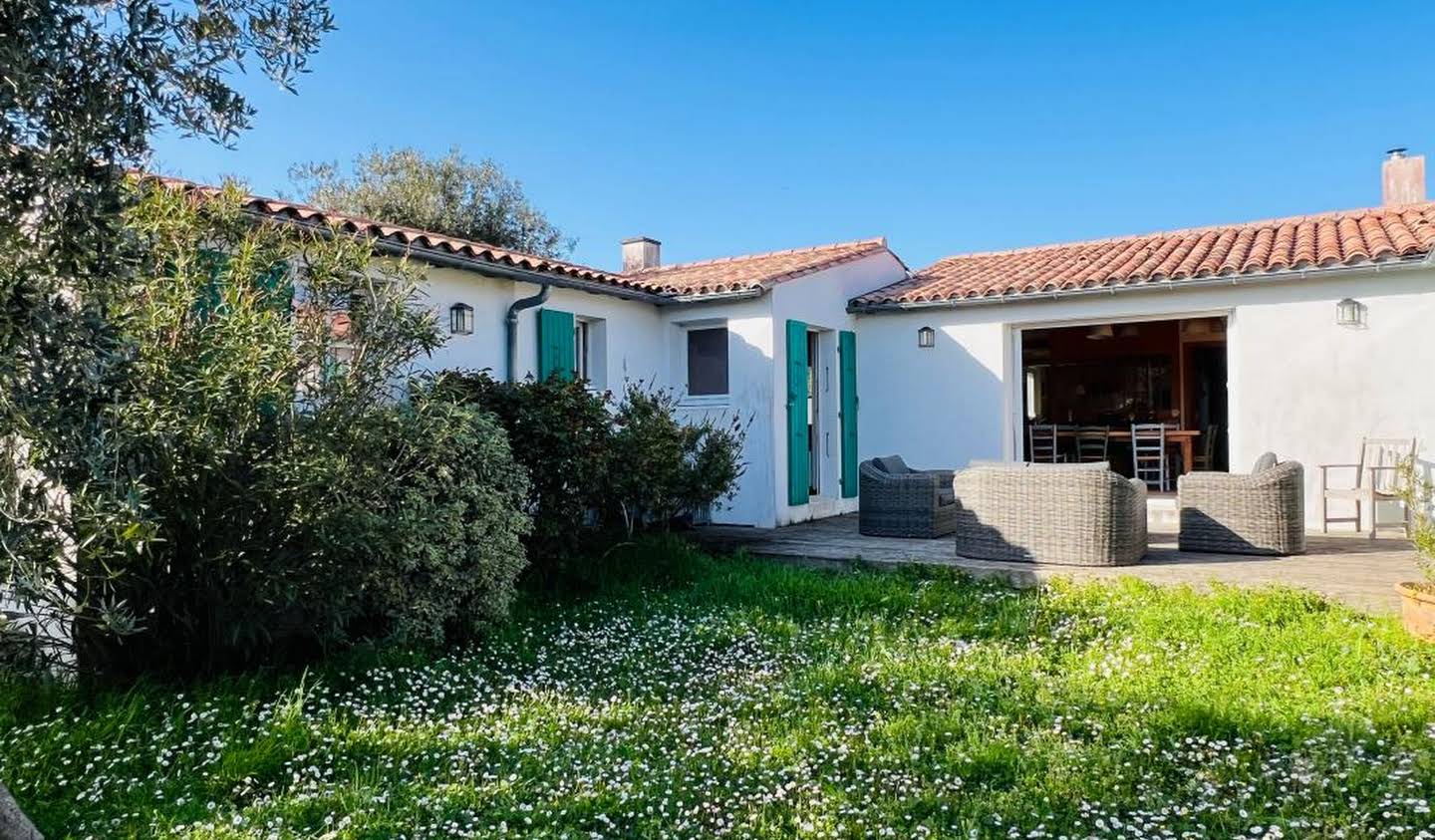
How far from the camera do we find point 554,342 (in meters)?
9.09

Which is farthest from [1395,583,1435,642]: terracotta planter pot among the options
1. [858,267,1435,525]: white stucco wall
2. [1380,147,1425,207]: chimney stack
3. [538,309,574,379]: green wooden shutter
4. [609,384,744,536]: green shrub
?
[1380,147,1425,207]: chimney stack

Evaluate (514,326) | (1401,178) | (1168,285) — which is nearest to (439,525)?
(514,326)

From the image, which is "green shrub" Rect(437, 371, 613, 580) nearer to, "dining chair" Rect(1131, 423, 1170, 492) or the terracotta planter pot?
the terracotta planter pot

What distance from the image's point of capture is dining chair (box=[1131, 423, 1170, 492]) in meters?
12.3

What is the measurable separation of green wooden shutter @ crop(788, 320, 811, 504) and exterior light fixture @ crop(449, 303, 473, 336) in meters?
4.11

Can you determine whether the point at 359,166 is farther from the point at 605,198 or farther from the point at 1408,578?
the point at 1408,578

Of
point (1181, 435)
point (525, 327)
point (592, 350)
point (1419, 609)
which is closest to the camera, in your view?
point (1419, 609)

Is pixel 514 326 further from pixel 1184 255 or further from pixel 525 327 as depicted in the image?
pixel 1184 255

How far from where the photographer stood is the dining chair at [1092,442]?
13445mm

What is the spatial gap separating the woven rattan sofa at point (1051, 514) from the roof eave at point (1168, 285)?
10.8 feet

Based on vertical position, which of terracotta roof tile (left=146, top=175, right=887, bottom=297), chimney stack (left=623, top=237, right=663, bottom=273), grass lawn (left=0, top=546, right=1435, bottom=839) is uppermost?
chimney stack (left=623, top=237, right=663, bottom=273)

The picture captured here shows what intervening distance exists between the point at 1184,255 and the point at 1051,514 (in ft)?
17.5

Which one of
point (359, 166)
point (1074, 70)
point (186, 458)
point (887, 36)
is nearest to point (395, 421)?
point (186, 458)

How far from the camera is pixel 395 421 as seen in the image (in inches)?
203
